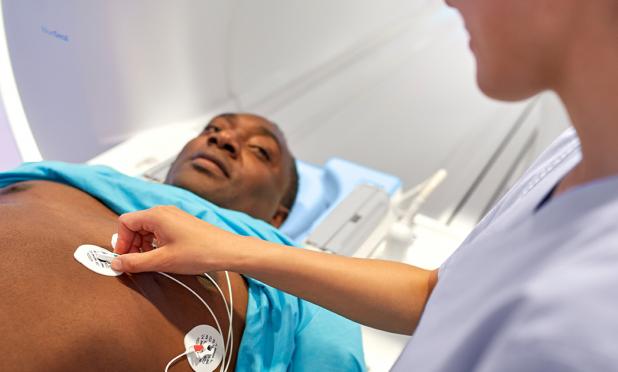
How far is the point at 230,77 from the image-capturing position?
91.7 inches

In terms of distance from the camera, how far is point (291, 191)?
Answer: 5.95ft

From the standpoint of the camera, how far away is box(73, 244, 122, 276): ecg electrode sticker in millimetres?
895

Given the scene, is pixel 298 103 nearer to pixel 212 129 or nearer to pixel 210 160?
pixel 212 129

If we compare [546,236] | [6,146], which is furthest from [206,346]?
[6,146]

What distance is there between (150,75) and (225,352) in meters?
1.20

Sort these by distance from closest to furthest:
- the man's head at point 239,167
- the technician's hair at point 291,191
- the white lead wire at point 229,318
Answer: the white lead wire at point 229,318 < the man's head at point 239,167 < the technician's hair at point 291,191

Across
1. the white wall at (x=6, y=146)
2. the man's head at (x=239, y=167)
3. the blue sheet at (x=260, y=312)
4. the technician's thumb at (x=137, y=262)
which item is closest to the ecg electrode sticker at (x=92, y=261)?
the technician's thumb at (x=137, y=262)

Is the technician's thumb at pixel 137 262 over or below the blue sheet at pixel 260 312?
below

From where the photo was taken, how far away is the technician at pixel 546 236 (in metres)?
0.44

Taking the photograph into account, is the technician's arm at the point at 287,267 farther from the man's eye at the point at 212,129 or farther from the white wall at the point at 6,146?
the white wall at the point at 6,146

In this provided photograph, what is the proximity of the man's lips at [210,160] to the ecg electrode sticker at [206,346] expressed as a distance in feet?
2.09

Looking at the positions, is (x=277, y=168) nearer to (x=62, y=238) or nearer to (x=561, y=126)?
(x=62, y=238)

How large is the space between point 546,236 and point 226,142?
46.7 inches

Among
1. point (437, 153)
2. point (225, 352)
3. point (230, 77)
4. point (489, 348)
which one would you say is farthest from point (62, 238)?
point (437, 153)
